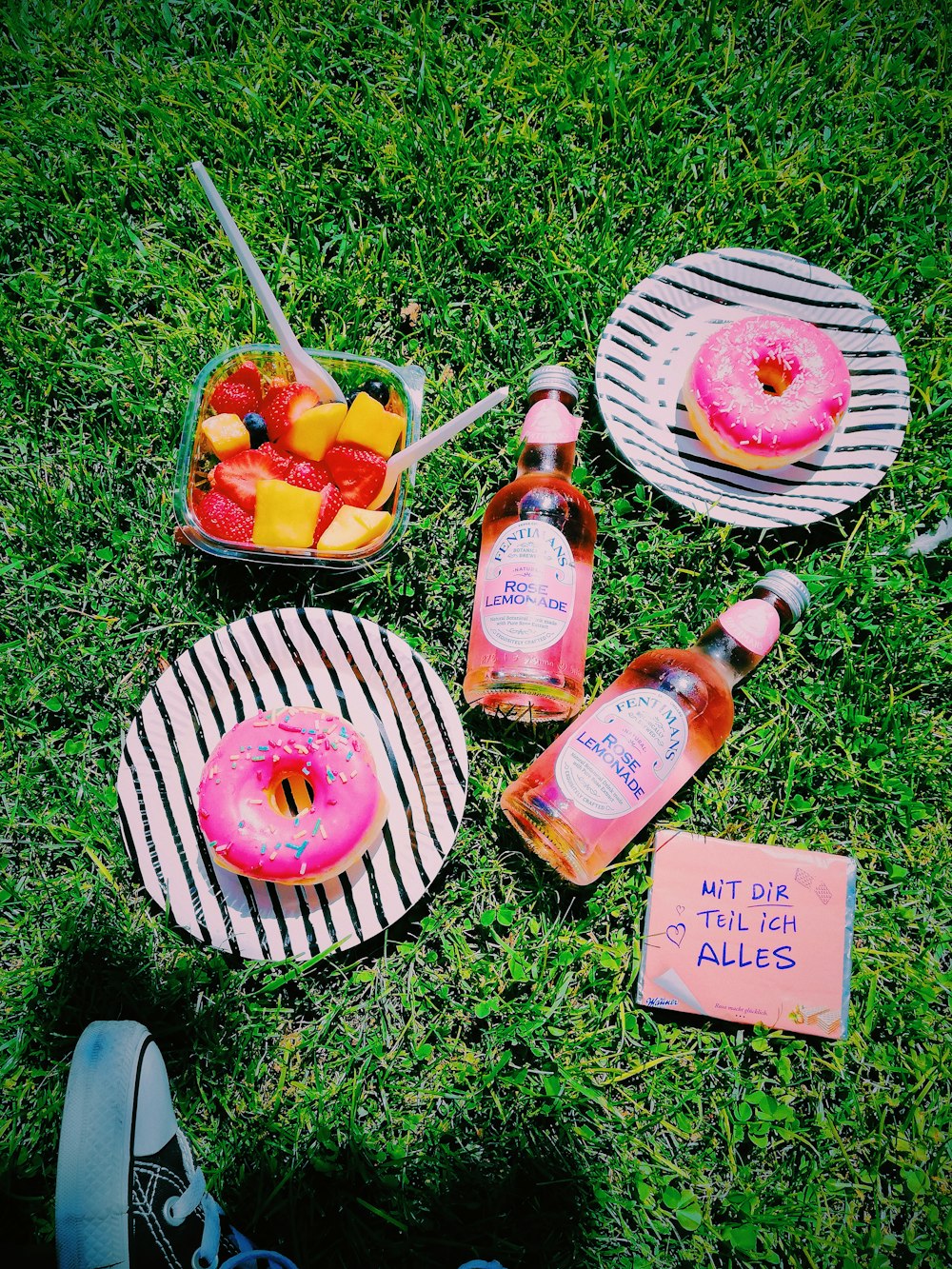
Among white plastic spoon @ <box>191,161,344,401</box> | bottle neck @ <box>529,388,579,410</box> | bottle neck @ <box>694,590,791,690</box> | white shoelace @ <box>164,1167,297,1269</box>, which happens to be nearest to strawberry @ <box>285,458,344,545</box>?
white plastic spoon @ <box>191,161,344,401</box>

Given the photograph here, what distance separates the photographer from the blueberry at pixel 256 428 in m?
2.07

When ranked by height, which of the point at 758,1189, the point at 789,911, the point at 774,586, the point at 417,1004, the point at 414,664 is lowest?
the point at 758,1189

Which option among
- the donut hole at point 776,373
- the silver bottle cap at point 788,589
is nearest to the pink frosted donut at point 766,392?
the donut hole at point 776,373

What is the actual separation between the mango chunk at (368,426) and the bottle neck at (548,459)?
34 centimetres

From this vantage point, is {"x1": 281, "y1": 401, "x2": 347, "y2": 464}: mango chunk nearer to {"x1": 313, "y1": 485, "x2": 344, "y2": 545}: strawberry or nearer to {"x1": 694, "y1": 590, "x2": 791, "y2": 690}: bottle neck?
{"x1": 313, "y1": 485, "x2": 344, "y2": 545}: strawberry

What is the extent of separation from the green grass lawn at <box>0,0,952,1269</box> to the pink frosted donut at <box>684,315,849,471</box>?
0.82ft

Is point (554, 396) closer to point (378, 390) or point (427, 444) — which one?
point (427, 444)

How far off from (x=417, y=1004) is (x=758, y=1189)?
931 millimetres

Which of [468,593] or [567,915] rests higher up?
[468,593]

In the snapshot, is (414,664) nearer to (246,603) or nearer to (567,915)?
(246,603)

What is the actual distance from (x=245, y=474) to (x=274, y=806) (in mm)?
816

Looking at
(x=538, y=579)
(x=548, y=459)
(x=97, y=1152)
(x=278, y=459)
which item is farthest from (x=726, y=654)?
(x=97, y=1152)

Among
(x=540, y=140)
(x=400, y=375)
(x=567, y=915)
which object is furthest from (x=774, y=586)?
(x=540, y=140)

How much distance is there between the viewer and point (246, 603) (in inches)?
89.0
